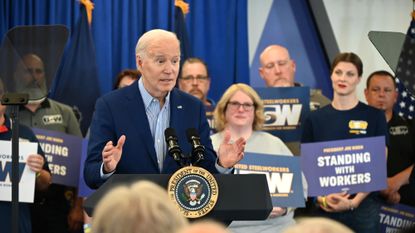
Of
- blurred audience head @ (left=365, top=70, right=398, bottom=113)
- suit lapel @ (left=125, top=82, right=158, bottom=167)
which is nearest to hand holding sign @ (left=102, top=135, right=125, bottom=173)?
suit lapel @ (left=125, top=82, right=158, bottom=167)

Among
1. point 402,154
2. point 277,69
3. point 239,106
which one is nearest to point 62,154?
point 239,106

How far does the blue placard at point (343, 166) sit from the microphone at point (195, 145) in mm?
2477

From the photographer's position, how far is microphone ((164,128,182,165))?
382cm

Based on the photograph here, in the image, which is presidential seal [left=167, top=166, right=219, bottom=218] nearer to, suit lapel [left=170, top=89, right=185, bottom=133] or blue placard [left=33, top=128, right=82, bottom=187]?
suit lapel [left=170, top=89, right=185, bottom=133]

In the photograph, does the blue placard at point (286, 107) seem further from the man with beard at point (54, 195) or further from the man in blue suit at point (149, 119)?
the man in blue suit at point (149, 119)

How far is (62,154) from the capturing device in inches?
258

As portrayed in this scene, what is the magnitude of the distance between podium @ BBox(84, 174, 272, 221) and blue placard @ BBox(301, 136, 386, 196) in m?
2.69

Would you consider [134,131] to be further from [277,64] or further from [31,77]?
[277,64]

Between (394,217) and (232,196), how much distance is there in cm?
351

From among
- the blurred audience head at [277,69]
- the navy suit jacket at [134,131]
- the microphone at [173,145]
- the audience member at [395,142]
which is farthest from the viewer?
the blurred audience head at [277,69]

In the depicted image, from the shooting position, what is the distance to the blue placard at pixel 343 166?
634 centimetres

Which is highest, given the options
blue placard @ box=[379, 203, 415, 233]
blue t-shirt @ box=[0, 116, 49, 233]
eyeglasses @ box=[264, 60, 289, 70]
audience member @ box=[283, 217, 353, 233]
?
eyeglasses @ box=[264, 60, 289, 70]

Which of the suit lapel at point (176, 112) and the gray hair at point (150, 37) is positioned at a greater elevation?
the gray hair at point (150, 37)

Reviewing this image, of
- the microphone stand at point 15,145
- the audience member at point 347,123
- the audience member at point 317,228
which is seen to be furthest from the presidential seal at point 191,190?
the audience member at point 347,123
